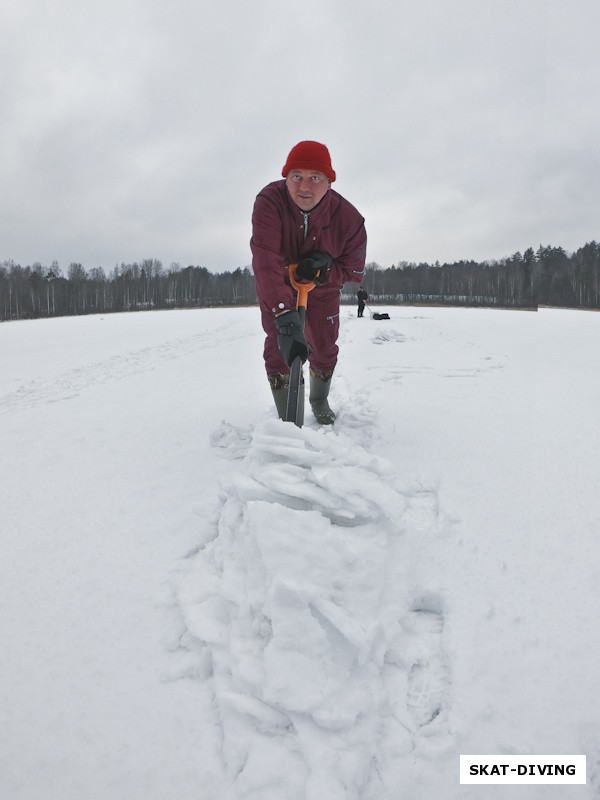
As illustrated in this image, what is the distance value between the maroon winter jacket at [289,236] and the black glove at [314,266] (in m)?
0.05

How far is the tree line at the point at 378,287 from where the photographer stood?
4753 cm

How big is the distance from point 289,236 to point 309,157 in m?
0.40

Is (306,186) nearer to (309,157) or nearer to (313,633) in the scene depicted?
(309,157)

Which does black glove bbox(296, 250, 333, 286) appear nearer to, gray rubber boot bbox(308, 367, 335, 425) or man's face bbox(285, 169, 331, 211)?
man's face bbox(285, 169, 331, 211)

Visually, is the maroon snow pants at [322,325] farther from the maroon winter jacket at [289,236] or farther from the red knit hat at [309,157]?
the red knit hat at [309,157]

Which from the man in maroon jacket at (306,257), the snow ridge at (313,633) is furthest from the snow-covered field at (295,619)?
the man in maroon jacket at (306,257)

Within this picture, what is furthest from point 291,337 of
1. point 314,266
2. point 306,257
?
point 306,257

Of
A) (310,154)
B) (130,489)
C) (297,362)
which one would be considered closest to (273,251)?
(310,154)

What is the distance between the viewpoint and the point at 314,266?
2.56 metres

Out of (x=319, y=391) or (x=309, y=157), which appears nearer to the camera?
(x=309, y=157)

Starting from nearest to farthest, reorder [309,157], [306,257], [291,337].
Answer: [291,337]
[309,157]
[306,257]

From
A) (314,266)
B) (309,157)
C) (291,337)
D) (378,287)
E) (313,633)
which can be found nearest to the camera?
(313,633)

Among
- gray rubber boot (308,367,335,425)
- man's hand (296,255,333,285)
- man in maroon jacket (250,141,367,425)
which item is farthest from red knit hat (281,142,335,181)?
gray rubber boot (308,367,335,425)

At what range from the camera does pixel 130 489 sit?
1.93 meters
